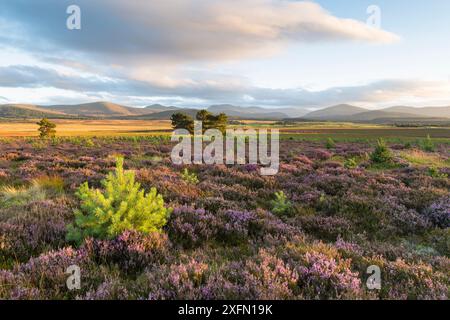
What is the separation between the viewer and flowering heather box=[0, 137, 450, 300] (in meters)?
3.12

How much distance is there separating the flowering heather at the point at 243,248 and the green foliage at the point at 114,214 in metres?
0.15

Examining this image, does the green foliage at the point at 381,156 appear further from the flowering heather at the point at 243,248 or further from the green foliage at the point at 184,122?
the green foliage at the point at 184,122

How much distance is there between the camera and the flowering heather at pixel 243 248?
312cm

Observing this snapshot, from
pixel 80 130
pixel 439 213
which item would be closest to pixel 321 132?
pixel 439 213

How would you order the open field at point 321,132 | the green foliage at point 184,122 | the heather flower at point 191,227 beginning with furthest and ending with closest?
the green foliage at point 184,122
the open field at point 321,132
the heather flower at point 191,227

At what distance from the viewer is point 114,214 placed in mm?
4234

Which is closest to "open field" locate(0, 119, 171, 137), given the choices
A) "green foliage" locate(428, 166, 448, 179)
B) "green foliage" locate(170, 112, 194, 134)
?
"green foliage" locate(170, 112, 194, 134)

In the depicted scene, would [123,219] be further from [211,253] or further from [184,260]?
[211,253]

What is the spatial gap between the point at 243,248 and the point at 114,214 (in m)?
2.12

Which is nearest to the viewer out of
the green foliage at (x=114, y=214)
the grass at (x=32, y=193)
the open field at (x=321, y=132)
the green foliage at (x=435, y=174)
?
the green foliage at (x=114, y=214)

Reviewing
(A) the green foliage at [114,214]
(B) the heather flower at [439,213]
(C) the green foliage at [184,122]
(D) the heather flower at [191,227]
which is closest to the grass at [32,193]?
(A) the green foliage at [114,214]

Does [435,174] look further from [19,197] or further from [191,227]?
[19,197]
